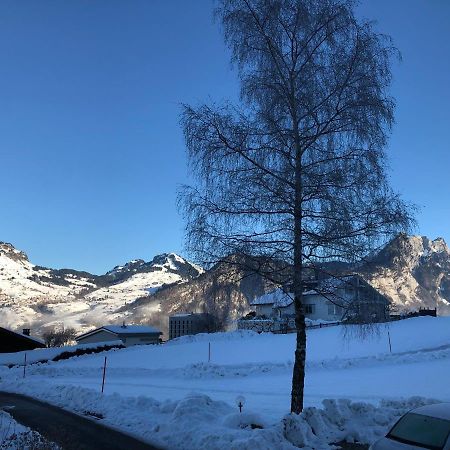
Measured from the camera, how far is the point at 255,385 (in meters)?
23.6

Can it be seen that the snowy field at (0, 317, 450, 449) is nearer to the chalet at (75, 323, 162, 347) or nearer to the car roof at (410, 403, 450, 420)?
the car roof at (410, 403, 450, 420)

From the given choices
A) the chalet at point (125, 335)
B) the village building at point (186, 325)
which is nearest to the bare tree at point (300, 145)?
the chalet at point (125, 335)

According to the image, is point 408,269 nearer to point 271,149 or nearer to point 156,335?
point 271,149

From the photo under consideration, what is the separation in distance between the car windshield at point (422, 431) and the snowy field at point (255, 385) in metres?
3.04

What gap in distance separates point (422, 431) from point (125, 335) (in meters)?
80.7

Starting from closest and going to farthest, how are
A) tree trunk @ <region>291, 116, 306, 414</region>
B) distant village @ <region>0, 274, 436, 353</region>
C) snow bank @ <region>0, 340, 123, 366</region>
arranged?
tree trunk @ <region>291, 116, 306, 414</region>
distant village @ <region>0, 274, 436, 353</region>
snow bank @ <region>0, 340, 123, 366</region>

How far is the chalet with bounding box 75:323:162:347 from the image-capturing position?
83.4 metres

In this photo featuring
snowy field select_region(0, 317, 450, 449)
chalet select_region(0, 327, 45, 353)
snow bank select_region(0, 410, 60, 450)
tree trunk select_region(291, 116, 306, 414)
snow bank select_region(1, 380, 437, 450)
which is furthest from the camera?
chalet select_region(0, 327, 45, 353)

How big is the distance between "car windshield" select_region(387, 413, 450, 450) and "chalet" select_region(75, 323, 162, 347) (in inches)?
3084

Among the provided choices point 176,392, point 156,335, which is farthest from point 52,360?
point 156,335

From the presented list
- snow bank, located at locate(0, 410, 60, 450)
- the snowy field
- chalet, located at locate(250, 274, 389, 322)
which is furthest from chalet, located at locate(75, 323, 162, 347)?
snow bank, located at locate(0, 410, 60, 450)

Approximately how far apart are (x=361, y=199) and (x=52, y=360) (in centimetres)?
4015

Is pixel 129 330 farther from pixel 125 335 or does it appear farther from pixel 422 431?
pixel 422 431

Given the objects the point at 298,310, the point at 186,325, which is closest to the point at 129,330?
the point at 186,325
